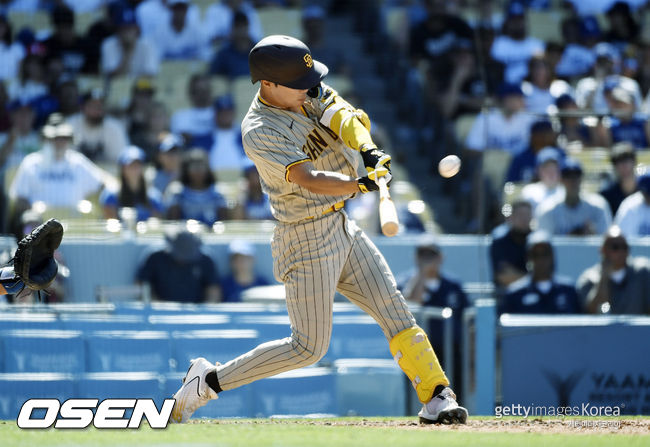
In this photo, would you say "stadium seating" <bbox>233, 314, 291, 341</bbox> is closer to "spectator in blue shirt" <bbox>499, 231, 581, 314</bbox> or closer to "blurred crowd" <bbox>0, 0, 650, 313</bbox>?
"blurred crowd" <bbox>0, 0, 650, 313</bbox>

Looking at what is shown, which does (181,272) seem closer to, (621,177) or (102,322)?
(102,322)

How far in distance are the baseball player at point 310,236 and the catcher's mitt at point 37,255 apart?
0.82 metres

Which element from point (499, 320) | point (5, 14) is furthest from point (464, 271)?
point (5, 14)

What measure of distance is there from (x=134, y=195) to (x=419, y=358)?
3927mm

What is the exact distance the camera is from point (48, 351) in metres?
6.07

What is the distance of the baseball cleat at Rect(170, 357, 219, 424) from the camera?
4586 millimetres

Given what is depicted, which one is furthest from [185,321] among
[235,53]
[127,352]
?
[235,53]

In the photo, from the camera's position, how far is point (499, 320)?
633 centimetres

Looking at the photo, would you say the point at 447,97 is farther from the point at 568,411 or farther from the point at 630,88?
the point at 568,411

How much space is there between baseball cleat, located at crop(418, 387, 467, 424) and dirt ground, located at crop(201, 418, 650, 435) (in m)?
0.04

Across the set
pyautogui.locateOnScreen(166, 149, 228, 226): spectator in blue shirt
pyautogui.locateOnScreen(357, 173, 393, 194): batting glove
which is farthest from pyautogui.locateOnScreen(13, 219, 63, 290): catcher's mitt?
pyautogui.locateOnScreen(166, 149, 228, 226): spectator in blue shirt

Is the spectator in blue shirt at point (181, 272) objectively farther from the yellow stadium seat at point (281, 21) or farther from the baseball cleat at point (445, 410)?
the yellow stadium seat at point (281, 21)

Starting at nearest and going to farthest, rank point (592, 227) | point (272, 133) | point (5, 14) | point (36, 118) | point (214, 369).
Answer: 1. point (272, 133)
2. point (214, 369)
3. point (592, 227)
4. point (36, 118)
5. point (5, 14)

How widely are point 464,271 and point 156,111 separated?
3.31m
